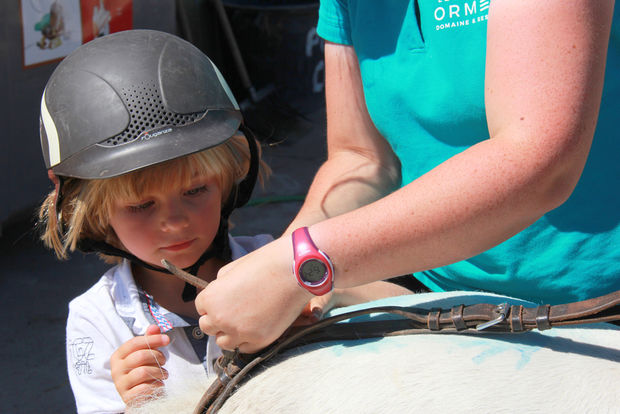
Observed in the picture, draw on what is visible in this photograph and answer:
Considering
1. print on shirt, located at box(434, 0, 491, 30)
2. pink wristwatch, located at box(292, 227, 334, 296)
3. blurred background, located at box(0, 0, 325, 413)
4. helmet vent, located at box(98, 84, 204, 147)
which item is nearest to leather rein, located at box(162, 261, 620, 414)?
pink wristwatch, located at box(292, 227, 334, 296)

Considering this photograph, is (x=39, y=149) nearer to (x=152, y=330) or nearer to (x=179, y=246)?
(x=179, y=246)

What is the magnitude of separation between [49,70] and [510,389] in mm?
3368

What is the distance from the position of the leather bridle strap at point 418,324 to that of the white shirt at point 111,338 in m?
0.42

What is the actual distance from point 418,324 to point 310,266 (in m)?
0.25

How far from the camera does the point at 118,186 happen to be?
1.60 metres

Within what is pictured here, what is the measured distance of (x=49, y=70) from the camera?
3633mm

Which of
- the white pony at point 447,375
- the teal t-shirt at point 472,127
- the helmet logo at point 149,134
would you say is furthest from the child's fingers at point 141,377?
the teal t-shirt at point 472,127

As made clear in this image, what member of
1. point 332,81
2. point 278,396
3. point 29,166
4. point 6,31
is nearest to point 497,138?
point 278,396

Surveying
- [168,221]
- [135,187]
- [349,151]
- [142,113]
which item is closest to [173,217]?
[168,221]

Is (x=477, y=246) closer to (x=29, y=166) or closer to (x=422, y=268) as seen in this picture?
(x=422, y=268)

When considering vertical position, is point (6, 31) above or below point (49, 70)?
above

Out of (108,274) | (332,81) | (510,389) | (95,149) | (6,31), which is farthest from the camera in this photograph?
(6,31)

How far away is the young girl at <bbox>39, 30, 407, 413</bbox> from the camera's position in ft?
5.07

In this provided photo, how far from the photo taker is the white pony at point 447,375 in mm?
947
